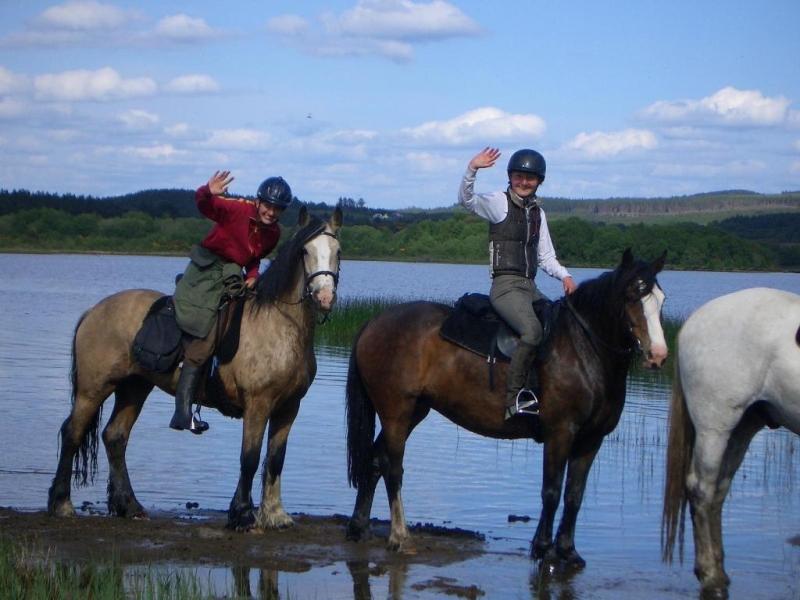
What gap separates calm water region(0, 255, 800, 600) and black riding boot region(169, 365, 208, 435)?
4.09ft

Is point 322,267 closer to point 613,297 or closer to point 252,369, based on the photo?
point 252,369

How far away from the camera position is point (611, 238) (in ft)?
227

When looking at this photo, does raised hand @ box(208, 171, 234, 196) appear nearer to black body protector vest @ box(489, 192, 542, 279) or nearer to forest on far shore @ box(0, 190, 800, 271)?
black body protector vest @ box(489, 192, 542, 279)

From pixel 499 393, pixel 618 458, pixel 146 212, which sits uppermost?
pixel 146 212

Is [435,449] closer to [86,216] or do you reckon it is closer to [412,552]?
[412,552]

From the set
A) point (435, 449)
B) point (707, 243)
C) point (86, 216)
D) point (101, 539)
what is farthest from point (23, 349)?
point (86, 216)

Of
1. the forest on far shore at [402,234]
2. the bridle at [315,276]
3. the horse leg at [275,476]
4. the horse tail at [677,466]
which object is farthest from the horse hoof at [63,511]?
the forest on far shore at [402,234]

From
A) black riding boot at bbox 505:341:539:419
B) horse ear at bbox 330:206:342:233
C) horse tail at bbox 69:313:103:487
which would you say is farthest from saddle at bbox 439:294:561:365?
horse tail at bbox 69:313:103:487

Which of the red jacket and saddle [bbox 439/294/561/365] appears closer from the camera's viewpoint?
saddle [bbox 439/294/561/365]

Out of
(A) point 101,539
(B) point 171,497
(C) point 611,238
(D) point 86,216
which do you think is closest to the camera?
(A) point 101,539

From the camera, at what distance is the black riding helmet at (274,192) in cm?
793

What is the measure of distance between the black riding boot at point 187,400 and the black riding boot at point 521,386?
2210mm

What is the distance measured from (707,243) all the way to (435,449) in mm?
69698

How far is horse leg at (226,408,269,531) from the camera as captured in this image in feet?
25.6
